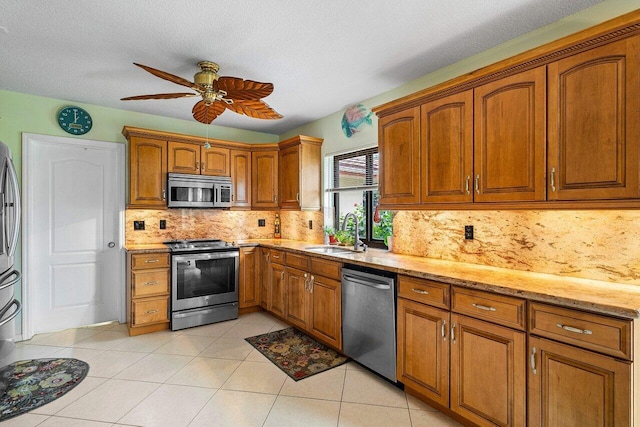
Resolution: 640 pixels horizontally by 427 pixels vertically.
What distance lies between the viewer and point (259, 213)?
4.98 meters

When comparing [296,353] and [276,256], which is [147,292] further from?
[296,353]

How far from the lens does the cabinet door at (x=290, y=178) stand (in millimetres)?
4227

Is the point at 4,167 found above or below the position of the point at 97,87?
below

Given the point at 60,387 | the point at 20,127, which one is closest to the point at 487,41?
the point at 60,387

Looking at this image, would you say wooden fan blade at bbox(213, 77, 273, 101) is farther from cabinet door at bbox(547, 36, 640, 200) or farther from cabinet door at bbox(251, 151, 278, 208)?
cabinet door at bbox(251, 151, 278, 208)

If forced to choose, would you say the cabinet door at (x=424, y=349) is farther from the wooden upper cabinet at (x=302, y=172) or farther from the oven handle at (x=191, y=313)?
the oven handle at (x=191, y=313)

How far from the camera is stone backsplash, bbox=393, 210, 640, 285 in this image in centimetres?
184

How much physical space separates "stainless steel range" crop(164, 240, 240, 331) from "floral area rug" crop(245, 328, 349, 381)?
2.40ft

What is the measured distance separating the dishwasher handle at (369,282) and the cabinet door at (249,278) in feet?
5.80

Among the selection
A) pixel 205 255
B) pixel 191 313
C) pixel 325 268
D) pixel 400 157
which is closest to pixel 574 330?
pixel 400 157

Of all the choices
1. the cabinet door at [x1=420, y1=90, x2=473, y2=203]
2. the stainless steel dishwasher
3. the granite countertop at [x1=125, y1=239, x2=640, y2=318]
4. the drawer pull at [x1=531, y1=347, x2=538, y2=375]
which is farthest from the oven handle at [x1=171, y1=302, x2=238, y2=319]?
the drawer pull at [x1=531, y1=347, x2=538, y2=375]

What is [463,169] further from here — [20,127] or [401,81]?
[20,127]

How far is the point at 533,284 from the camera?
1.79 meters

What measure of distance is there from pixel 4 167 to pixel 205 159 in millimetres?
1970
